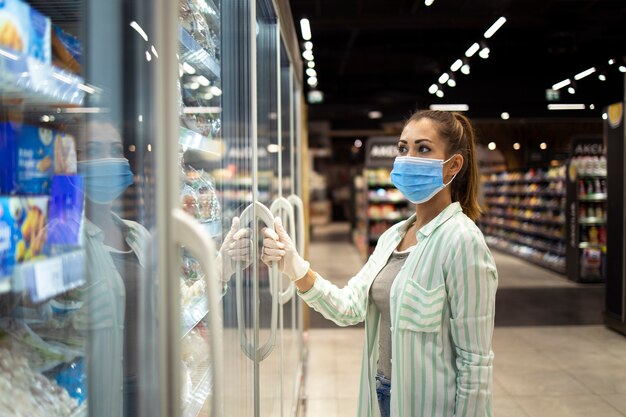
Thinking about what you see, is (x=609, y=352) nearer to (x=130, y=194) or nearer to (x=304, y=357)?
(x=304, y=357)

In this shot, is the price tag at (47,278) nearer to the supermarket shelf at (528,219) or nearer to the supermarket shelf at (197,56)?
the supermarket shelf at (197,56)

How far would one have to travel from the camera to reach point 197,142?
4.09 ft

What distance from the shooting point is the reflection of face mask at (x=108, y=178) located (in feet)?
2.96

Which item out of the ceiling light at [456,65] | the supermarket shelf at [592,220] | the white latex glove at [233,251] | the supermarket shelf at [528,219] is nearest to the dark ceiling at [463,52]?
the ceiling light at [456,65]

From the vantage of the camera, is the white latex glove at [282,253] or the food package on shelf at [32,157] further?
the white latex glove at [282,253]

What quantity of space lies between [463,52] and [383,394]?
350 inches

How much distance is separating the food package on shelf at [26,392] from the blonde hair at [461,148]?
1465 mm

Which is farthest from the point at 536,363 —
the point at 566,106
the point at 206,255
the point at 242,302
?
the point at 566,106

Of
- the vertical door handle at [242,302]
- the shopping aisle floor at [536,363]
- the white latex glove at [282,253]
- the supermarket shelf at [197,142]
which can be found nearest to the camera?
the supermarket shelf at [197,142]

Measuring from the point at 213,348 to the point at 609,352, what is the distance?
19.0 feet

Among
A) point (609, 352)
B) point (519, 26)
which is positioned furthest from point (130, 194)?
point (519, 26)

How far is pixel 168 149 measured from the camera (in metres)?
0.82

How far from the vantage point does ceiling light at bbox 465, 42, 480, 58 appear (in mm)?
8906

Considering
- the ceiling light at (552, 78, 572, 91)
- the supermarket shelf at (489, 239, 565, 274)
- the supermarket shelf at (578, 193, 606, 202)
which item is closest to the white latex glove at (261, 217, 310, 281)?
the supermarket shelf at (578, 193, 606, 202)
